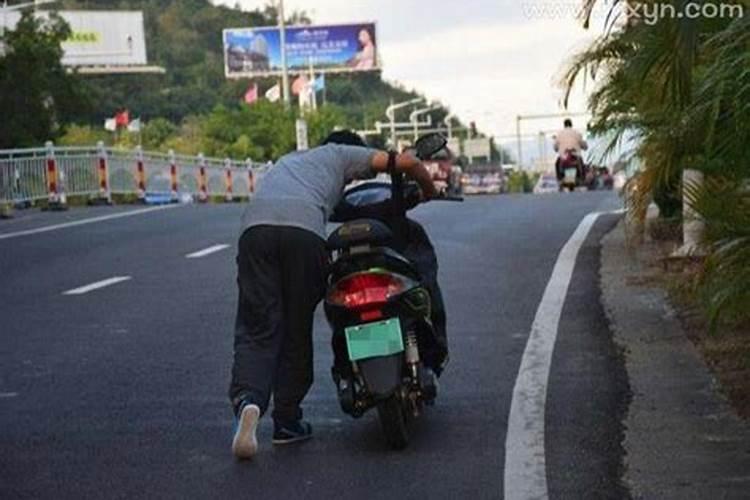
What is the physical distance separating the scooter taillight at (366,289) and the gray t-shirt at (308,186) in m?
0.35

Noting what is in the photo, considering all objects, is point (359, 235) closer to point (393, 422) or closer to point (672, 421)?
point (393, 422)

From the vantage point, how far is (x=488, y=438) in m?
7.23

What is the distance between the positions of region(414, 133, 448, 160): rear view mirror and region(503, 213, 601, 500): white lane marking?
52.4 inches

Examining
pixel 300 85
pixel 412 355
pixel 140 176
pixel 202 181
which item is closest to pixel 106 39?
pixel 300 85

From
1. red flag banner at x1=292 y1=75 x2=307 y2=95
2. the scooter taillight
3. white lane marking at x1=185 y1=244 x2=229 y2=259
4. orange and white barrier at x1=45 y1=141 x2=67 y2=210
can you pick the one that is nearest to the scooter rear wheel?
the scooter taillight

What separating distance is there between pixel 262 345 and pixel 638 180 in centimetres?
483

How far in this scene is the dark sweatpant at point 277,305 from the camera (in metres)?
7.17

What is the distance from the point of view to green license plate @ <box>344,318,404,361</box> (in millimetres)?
6918

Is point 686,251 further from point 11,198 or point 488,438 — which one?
point 11,198

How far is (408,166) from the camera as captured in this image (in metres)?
7.31

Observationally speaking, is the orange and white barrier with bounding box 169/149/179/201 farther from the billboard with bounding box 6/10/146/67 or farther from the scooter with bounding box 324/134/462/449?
the billboard with bounding box 6/10/146/67

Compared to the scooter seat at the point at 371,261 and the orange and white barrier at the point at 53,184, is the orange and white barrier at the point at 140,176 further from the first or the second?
the scooter seat at the point at 371,261

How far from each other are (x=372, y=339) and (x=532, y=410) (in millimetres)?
1209

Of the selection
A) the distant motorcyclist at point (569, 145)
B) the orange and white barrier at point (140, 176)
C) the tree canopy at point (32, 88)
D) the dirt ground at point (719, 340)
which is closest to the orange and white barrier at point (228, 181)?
the tree canopy at point (32, 88)
